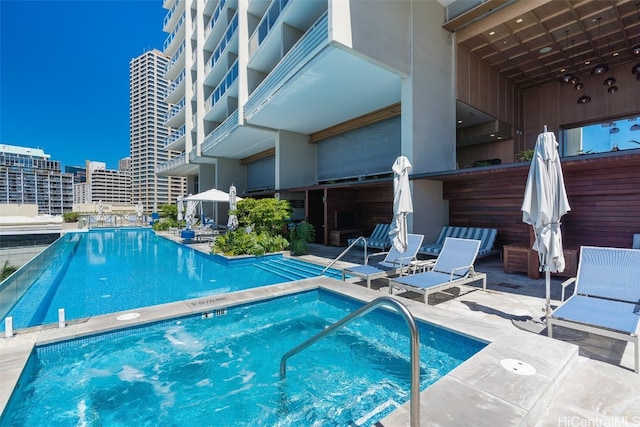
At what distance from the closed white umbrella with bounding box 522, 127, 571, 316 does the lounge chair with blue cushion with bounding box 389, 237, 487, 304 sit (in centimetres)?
148

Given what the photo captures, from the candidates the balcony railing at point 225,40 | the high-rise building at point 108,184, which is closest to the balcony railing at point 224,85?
the balcony railing at point 225,40

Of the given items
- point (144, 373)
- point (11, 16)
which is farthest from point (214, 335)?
point (11, 16)

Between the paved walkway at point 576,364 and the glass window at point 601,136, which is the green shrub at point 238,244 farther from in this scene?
the glass window at point 601,136

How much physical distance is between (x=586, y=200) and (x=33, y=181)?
320 ft

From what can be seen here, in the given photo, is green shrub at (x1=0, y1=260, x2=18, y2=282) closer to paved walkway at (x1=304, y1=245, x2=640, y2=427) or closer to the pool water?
the pool water

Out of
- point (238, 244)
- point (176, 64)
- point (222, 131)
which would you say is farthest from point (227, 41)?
point (176, 64)

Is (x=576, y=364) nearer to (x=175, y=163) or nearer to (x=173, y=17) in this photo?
(x=175, y=163)

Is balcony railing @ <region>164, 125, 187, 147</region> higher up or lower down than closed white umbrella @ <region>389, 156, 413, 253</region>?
higher up

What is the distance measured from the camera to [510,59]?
11469 mm

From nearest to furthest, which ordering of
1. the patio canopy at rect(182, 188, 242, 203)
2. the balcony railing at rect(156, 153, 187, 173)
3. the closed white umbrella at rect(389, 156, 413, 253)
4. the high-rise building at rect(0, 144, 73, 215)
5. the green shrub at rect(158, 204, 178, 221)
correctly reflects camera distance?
the closed white umbrella at rect(389, 156, 413, 253), the patio canopy at rect(182, 188, 242, 203), the green shrub at rect(158, 204, 178, 221), the balcony railing at rect(156, 153, 187, 173), the high-rise building at rect(0, 144, 73, 215)

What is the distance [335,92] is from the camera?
10547 mm

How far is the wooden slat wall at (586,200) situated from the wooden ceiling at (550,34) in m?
4.93

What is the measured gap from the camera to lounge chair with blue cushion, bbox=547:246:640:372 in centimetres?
304

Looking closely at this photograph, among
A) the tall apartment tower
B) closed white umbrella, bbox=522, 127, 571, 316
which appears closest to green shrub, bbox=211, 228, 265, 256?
closed white umbrella, bbox=522, 127, 571, 316
